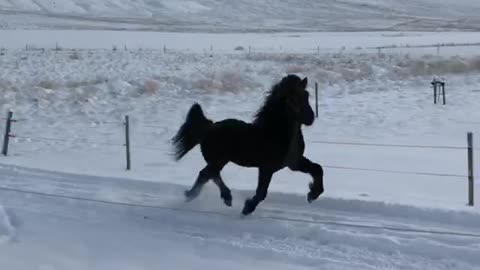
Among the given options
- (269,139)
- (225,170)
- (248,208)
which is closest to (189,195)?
(248,208)

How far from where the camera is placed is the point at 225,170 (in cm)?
1070

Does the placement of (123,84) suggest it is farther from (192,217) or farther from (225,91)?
(192,217)

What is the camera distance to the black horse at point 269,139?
6590 millimetres

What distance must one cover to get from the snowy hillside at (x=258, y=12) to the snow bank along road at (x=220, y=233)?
72.4 metres

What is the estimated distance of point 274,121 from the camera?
6.66 meters

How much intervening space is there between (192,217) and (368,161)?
5.37m

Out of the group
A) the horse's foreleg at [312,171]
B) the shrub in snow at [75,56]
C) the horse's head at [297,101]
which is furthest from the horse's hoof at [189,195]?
the shrub in snow at [75,56]

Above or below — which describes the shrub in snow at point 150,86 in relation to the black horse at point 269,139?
above

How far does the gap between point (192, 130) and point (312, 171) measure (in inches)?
50.2

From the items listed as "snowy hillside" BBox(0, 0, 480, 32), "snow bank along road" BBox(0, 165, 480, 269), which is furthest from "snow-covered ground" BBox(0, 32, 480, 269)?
"snowy hillside" BBox(0, 0, 480, 32)

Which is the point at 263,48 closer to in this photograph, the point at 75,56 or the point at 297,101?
the point at 75,56

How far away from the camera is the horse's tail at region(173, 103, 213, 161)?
7234 millimetres

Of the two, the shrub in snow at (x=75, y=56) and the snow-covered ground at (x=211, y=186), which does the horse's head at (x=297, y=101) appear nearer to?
the snow-covered ground at (x=211, y=186)

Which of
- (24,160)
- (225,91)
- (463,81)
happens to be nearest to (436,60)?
(463,81)
